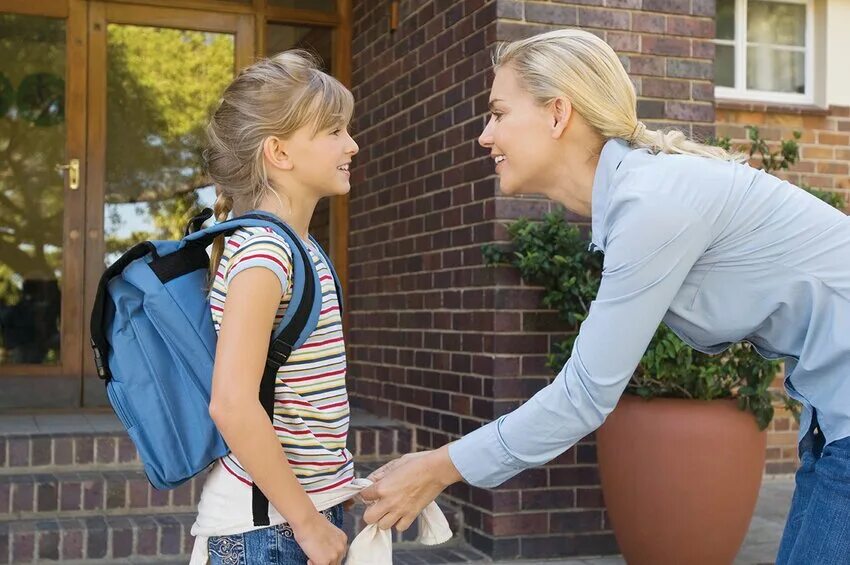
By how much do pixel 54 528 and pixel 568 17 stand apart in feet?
10.7

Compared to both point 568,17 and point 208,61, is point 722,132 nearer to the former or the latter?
point 568,17

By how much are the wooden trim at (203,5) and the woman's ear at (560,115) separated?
5.17 metres

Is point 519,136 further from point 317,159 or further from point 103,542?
point 103,542

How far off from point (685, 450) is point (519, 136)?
2439mm

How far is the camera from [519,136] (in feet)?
7.34

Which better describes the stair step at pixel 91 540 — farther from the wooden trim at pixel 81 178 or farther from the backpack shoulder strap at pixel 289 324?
the backpack shoulder strap at pixel 289 324

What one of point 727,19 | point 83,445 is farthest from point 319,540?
point 727,19

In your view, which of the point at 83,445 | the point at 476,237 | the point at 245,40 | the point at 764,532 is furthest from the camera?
the point at 245,40

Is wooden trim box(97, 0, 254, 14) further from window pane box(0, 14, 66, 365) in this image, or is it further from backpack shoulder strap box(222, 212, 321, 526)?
backpack shoulder strap box(222, 212, 321, 526)

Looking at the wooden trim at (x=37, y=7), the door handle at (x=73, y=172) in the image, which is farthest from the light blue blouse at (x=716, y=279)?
the wooden trim at (x=37, y=7)

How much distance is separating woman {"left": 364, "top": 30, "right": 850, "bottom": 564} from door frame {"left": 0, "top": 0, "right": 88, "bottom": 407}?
486 cm

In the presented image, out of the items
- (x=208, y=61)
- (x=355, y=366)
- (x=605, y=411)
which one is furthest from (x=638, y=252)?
(x=208, y=61)

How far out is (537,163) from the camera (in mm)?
2246

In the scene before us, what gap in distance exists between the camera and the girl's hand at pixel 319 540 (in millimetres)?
1922
